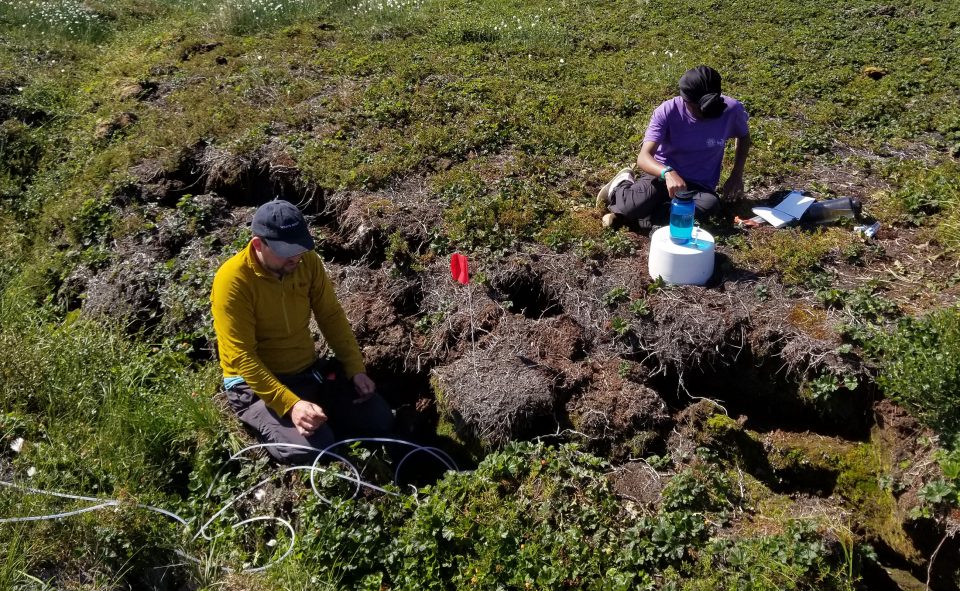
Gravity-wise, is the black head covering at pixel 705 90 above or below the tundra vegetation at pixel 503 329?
above

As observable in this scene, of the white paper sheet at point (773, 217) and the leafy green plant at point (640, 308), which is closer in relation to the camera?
the leafy green plant at point (640, 308)

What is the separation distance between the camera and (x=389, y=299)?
4754 mm

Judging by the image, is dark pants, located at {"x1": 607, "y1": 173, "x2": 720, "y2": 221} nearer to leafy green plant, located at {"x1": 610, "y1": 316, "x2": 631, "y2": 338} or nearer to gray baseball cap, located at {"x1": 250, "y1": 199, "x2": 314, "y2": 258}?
leafy green plant, located at {"x1": 610, "y1": 316, "x2": 631, "y2": 338}

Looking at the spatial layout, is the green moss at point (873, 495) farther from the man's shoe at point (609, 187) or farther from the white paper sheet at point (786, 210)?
the man's shoe at point (609, 187)

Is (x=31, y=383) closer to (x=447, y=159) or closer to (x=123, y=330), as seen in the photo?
(x=123, y=330)

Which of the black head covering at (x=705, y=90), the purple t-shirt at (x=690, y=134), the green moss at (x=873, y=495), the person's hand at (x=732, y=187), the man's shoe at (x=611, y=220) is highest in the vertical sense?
the black head covering at (x=705, y=90)

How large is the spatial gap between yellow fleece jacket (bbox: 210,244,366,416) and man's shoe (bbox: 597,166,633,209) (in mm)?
2412

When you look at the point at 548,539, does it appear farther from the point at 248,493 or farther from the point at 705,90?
the point at 705,90

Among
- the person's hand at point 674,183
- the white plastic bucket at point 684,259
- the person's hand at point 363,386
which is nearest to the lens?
the person's hand at point 363,386

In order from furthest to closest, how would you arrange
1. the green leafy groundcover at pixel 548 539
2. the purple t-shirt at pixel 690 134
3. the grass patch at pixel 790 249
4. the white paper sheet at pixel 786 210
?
the white paper sheet at pixel 786 210, the purple t-shirt at pixel 690 134, the grass patch at pixel 790 249, the green leafy groundcover at pixel 548 539

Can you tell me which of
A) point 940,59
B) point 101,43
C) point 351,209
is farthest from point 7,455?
point 940,59

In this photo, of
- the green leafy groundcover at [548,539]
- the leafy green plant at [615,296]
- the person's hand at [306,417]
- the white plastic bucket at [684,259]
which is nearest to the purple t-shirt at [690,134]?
the white plastic bucket at [684,259]

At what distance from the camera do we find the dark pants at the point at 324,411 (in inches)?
147

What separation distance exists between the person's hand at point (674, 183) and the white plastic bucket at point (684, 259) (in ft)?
1.11
